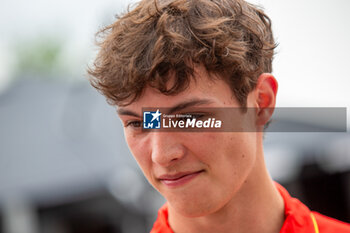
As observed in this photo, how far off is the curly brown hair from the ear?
0.26 feet

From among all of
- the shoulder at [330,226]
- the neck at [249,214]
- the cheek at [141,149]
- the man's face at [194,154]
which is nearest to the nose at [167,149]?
the man's face at [194,154]

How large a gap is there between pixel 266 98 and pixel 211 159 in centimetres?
54

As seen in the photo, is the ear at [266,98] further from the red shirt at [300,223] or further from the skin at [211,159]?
the red shirt at [300,223]

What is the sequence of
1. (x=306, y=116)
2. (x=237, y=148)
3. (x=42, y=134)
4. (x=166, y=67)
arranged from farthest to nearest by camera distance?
(x=306, y=116) < (x=42, y=134) < (x=237, y=148) < (x=166, y=67)

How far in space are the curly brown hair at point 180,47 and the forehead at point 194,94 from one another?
0.09 ft

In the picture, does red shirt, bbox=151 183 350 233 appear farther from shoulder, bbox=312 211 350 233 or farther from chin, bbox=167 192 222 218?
chin, bbox=167 192 222 218

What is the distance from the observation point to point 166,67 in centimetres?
193

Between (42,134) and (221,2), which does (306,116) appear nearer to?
(42,134)

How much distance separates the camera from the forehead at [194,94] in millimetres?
1921

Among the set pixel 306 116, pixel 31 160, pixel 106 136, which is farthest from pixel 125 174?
pixel 306 116

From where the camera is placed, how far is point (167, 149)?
1.94 meters

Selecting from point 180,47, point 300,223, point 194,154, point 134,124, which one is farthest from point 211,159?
point 300,223

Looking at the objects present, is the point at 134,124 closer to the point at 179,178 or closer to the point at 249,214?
the point at 179,178

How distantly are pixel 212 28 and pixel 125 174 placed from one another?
4.65 meters
